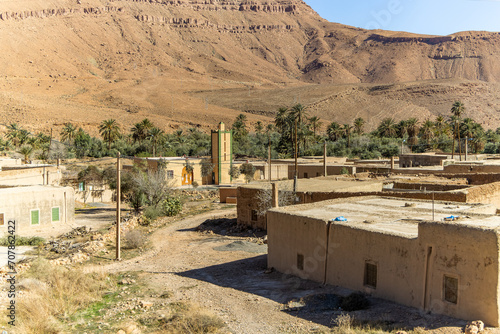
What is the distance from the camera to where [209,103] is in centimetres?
12675

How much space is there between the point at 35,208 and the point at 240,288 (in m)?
15.5

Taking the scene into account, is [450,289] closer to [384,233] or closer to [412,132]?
[384,233]

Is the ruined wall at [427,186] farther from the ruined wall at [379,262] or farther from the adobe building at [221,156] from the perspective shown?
the adobe building at [221,156]

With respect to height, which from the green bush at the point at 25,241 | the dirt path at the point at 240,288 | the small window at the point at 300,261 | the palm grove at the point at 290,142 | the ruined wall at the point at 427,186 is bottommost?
the dirt path at the point at 240,288

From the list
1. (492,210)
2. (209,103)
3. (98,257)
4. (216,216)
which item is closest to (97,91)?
(209,103)

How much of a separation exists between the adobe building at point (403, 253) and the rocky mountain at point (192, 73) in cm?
8166

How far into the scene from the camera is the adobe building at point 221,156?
51.7m

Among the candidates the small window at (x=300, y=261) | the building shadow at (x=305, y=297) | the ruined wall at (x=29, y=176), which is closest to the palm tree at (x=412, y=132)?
the ruined wall at (x=29, y=176)

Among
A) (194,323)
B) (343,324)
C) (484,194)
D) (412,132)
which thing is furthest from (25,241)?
(412,132)

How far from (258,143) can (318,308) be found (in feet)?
221

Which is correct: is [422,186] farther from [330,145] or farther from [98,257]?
[330,145]

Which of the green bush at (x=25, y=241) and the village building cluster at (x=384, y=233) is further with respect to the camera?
the green bush at (x=25, y=241)

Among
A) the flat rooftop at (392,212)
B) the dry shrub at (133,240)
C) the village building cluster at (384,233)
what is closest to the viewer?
the village building cluster at (384,233)

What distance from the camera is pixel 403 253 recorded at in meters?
12.8
